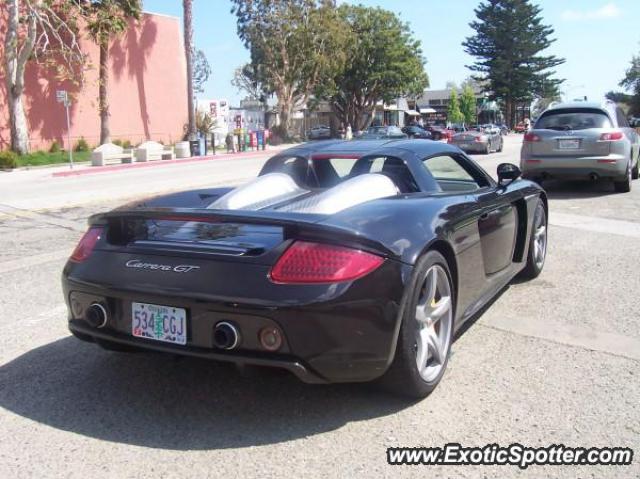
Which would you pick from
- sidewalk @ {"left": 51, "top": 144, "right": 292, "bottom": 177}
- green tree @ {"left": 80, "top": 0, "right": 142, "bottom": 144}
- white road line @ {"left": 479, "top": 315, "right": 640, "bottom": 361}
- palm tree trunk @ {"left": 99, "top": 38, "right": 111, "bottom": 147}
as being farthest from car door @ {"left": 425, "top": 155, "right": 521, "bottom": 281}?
palm tree trunk @ {"left": 99, "top": 38, "right": 111, "bottom": 147}

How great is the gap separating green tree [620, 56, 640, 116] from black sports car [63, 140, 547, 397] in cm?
9489

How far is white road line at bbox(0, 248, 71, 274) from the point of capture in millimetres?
6391

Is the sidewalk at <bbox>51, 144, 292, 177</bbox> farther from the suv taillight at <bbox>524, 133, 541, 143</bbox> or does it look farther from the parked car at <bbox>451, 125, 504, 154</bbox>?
the suv taillight at <bbox>524, 133, 541, 143</bbox>

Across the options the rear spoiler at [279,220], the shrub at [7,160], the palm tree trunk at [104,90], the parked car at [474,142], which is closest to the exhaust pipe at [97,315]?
the rear spoiler at [279,220]

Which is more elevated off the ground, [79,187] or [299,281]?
[299,281]

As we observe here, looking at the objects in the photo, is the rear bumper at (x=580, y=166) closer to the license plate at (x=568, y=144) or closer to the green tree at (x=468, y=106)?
the license plate at (x=568, y=144)

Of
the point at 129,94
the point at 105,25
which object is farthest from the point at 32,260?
the point at 129,94

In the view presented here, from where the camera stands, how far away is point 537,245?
5.44m

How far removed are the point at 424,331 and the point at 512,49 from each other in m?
82.1

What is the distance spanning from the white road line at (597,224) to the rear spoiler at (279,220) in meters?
5.97

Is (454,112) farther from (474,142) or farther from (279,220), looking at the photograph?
(279,220)

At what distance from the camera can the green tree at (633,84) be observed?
287 ft

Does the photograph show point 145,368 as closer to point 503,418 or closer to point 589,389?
point 503,418

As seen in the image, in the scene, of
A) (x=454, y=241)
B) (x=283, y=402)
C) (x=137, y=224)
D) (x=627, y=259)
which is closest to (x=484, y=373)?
(x=454, y=241)
